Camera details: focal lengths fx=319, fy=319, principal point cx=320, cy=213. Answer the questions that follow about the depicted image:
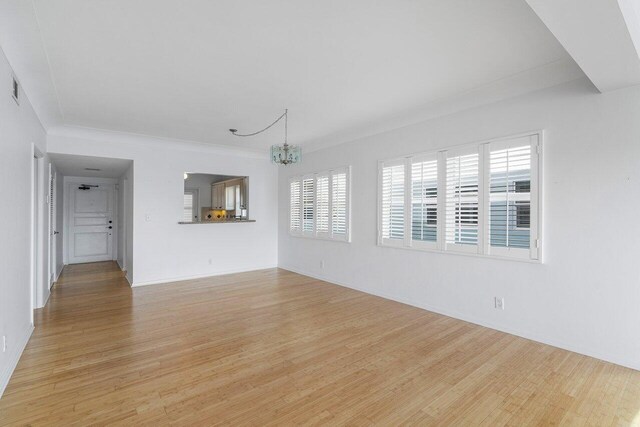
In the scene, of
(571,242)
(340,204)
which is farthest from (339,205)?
(571,242)

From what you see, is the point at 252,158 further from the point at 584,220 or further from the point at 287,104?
the point at 584,220

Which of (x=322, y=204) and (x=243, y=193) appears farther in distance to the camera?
(x=243, y=193)

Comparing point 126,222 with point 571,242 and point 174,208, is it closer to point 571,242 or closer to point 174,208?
point 174,208

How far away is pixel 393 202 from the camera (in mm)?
4641

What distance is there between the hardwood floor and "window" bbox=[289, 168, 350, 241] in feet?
5.93

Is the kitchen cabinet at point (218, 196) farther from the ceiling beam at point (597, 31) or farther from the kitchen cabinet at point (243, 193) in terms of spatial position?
the ceiling beam at point (597, 31)

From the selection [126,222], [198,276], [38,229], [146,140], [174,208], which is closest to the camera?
[38,229]

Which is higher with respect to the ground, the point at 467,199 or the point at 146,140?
the point at 146,140

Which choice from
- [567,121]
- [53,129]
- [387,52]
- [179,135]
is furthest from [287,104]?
[53,129]

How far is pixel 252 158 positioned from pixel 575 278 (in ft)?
18.9

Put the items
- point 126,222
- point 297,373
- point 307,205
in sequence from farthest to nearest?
point 126,222
point 307,205
point 297,373

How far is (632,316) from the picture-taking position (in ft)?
8.76

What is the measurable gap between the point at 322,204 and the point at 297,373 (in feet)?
12.1

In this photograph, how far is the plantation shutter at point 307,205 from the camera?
20.5ft
